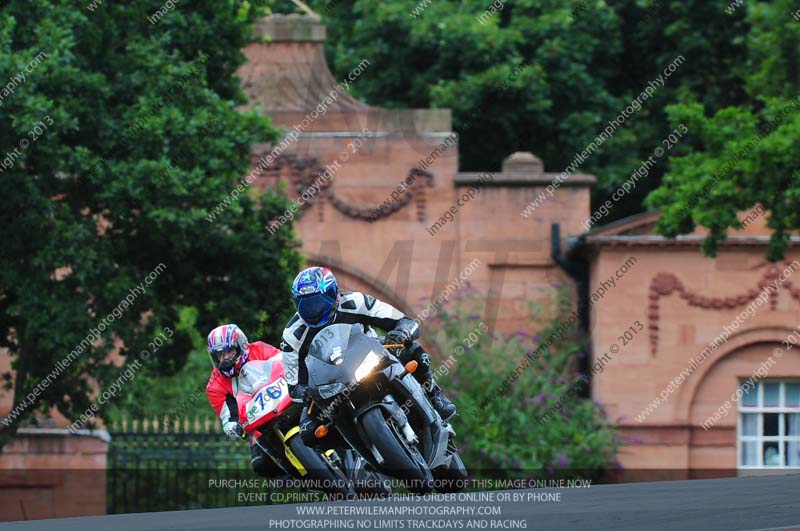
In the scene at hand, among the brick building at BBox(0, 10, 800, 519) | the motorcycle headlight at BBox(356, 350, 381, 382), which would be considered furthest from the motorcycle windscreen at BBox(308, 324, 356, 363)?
the brick building at BBox(0, 10, 800, 519)

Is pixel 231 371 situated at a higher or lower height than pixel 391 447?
higher

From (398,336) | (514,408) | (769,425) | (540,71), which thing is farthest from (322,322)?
(540,71)

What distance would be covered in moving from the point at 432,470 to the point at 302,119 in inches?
695

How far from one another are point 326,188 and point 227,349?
1690 centimetres

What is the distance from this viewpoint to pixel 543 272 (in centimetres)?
2972

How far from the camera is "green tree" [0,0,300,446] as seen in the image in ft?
64.4

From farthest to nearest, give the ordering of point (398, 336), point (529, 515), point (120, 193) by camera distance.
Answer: point (120, 193) → point (398, 336) → point (529, 515)

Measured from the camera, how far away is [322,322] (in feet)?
37.6

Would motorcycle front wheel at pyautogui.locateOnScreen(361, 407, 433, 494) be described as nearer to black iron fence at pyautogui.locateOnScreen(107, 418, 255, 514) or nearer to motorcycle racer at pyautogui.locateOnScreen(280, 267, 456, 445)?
motorcycle racer at pyautogui.locateOnScreen(280, 267, 456, 445)

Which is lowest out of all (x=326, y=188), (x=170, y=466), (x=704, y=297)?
(x=170, y=466)

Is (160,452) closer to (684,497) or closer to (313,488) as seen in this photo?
(313,488)

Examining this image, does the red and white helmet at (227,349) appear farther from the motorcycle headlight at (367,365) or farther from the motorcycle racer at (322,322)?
the motorcycle headlight at (367,365)

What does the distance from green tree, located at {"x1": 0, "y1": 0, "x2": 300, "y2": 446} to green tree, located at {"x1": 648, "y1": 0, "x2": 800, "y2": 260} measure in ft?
16.6

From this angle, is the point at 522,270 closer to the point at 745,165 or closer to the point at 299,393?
the point at 745,165
